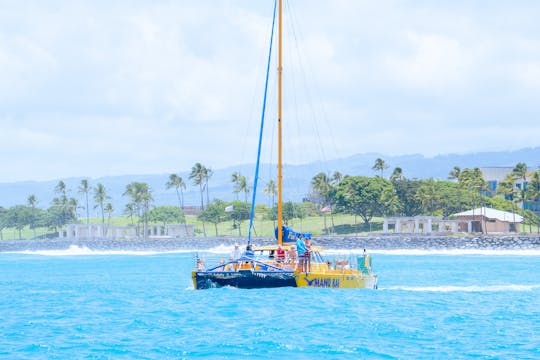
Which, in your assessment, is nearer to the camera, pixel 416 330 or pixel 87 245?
pixel 416 330

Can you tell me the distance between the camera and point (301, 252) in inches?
1576

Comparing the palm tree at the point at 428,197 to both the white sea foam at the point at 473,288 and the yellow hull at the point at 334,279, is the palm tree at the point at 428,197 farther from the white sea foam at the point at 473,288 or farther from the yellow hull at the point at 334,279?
the yellow hull at the point at 334,279

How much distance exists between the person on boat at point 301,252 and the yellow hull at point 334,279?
0.51 m

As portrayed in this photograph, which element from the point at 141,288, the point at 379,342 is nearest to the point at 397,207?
the point at 141,288

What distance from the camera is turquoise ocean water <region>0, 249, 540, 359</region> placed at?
2652 centimetres

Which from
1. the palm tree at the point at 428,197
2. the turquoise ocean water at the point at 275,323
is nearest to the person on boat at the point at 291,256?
the turquoise ocean water at the point at 275,323

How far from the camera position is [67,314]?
36.6 metres

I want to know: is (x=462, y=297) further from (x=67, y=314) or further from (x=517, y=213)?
(x=517, y=213)

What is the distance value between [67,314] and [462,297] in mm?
18266

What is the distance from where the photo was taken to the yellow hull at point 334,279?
4031cm

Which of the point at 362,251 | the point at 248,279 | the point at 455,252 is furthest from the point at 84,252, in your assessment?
the point at 248,279

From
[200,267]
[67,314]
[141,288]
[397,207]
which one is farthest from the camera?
[397,207]

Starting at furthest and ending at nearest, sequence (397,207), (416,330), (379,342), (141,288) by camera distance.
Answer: (397,207)
(141,288)
(416,330)
(379,342)

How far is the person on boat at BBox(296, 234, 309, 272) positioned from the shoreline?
87602 millimetres
